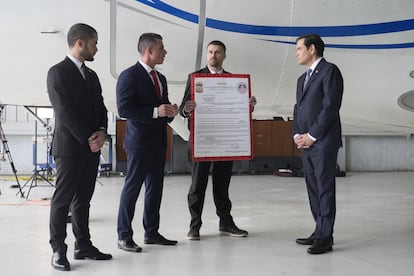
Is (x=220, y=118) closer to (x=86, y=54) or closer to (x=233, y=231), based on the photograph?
(x=233, y=231)

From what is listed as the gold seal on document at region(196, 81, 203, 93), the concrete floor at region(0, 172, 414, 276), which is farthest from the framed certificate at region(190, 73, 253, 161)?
the concrete floor at region(0, 172, 414, 276)

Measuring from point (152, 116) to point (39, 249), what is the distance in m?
1.43

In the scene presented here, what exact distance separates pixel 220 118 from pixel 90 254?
1556mm

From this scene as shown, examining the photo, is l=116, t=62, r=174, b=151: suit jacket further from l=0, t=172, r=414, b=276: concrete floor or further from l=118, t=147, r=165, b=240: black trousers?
l=0, t=172, r=414, b=276: concrete floor

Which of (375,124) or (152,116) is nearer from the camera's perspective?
(152,116)

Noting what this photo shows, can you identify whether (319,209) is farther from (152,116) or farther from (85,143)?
(85,143)

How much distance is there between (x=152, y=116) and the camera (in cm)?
370

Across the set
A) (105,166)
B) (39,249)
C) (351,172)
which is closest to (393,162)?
(351,172)

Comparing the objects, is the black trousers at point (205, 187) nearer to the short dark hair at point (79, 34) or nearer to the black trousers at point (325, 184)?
the black trousers at point (325, 184)

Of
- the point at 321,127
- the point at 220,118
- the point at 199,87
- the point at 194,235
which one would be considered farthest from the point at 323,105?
the point at 194,235

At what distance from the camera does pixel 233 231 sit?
4336mm

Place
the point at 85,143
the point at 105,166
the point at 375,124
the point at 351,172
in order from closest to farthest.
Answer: the point at 85,143
the point at 375,124
the point at 105,166
the point at 351,172

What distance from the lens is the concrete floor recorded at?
3.29 m

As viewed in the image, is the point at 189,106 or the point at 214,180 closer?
the point at 189,106
